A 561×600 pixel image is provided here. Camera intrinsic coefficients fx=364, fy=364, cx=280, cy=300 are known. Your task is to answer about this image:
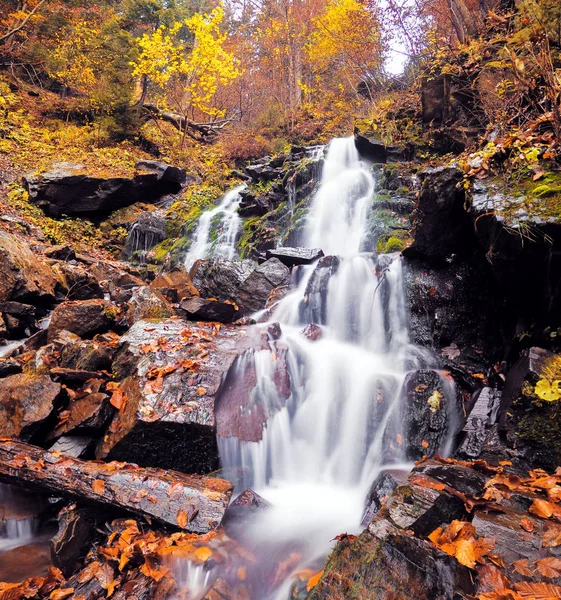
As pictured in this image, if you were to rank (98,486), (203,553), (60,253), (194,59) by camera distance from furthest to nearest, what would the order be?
(194,59), (60,253), (98,486), (203,553)

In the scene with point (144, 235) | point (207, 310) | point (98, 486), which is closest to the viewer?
point (98, 486)

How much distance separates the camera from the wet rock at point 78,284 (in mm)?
8102

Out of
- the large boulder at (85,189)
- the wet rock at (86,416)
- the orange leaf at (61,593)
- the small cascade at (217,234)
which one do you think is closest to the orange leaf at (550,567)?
the orange leaf at (61,593)

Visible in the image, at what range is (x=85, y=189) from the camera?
505 inches

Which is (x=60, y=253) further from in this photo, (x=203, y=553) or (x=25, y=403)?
(x=203, y=553)

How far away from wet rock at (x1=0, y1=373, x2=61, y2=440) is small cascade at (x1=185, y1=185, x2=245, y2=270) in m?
7.12

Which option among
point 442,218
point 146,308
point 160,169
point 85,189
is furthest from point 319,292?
point 160,169

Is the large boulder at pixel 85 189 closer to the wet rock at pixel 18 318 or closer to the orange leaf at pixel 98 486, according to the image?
the wet rock at pixel 18 318

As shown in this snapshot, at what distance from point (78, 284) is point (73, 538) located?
6.20m

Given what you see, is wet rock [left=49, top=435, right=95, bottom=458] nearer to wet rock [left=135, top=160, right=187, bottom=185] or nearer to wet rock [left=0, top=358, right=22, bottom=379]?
wet rock [left=0, top=358, right=22, bottom=379]

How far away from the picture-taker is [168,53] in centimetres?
1655

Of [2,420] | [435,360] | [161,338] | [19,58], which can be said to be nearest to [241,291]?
[161,338]

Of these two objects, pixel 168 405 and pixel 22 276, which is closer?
pixel 168 405

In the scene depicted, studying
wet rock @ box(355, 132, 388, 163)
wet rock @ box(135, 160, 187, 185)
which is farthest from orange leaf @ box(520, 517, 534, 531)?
wet rock @ box(135, 160, 187, 185)
